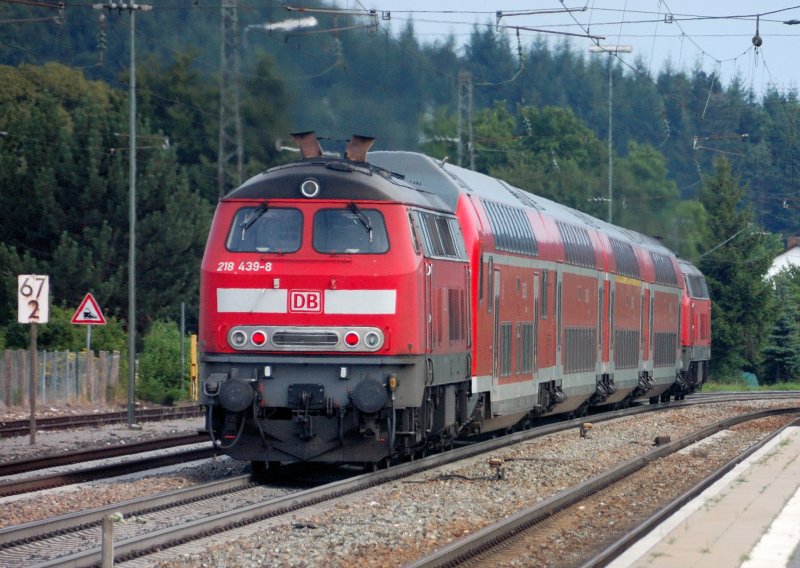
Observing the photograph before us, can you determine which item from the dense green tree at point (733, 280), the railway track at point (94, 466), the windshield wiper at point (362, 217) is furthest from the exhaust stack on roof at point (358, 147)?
the dense green tree at point (733, 280)

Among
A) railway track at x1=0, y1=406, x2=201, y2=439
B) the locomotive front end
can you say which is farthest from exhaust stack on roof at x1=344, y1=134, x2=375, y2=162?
railway track at x1=0, y1=406, x2=201, y2=439

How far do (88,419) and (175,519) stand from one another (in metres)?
15.9

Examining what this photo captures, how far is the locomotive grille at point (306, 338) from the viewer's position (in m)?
15.5

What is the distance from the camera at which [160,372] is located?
3759 centimetres

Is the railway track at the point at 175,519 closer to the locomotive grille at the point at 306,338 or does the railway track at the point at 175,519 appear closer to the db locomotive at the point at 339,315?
the db locomotive at the point at 339,315

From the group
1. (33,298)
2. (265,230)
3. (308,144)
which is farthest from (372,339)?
(33,298)

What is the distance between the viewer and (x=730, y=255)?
74.6 metres

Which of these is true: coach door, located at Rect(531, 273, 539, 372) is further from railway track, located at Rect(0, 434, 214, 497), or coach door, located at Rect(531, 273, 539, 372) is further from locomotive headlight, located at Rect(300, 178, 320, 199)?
locomotive headlight, located at Rect(300, 178, 320, 199)

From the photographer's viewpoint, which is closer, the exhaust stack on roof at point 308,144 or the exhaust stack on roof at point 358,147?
the exhaust stack on roof at point 358,147

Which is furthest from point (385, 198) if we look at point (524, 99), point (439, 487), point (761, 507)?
point (524, 99)

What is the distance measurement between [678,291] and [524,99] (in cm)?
4501

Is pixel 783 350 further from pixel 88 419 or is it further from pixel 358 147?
pixel 358 147

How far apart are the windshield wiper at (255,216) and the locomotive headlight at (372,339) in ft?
6.26

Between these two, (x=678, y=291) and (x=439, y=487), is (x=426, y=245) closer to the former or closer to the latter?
(x=439, y=487)
